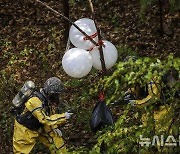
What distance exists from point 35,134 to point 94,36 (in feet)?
6.56

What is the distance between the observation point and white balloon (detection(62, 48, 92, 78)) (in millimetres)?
4953

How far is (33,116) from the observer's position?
20.1 feet

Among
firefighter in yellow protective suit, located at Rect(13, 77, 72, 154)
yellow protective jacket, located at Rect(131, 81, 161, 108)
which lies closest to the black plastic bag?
firefighter in yellow protective suit, located at Rect(13, 77, 72, 154)

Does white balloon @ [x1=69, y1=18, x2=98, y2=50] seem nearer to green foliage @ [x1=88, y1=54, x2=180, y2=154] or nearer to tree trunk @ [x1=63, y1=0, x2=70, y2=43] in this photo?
green foliage @ [x1=88, y1=54, x2=180, y2=154]

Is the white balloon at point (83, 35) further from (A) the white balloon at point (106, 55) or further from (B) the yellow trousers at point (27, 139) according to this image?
(B) the yellow trousers at point (27, 139)

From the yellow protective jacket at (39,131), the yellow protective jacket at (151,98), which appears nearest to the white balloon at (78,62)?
the yellow protective jacket at (151,98)

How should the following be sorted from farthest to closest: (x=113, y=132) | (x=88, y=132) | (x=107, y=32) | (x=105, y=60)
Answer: (x=107, y=32)
(x=88, y=132)
(x=105, y=60)
(x=113, y=132)

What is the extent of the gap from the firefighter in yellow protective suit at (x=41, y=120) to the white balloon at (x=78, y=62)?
2.81ft

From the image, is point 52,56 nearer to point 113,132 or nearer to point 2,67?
point 2,67

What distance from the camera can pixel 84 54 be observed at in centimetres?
496

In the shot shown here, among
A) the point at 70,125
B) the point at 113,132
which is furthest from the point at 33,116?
the point at 113,132

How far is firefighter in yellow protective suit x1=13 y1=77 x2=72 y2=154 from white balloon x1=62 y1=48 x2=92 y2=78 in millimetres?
857

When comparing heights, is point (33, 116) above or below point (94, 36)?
below

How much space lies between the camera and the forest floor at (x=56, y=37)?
31.5ft
